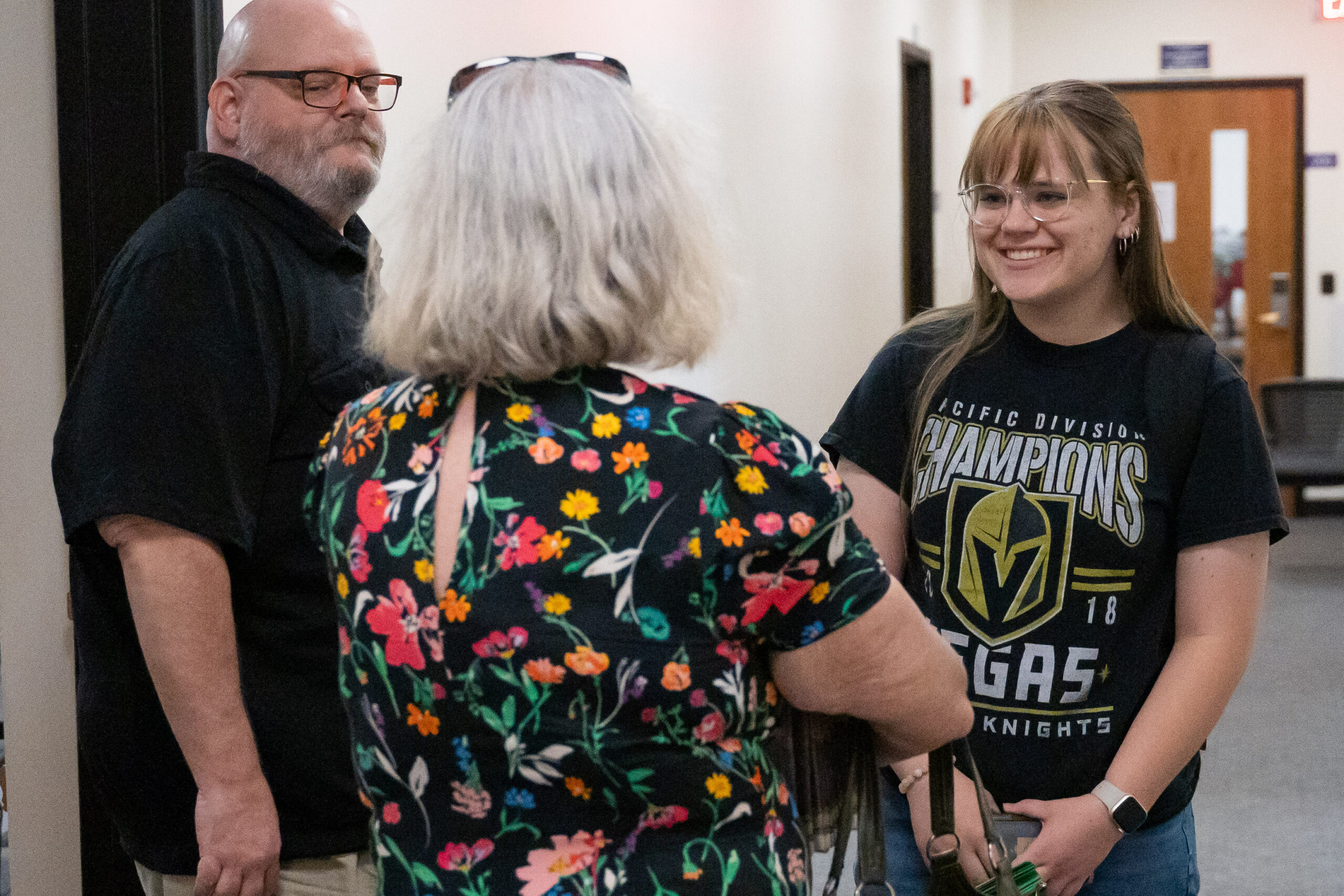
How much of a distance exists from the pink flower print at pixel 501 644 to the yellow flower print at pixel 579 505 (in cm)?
9

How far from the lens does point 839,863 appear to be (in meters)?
1.14

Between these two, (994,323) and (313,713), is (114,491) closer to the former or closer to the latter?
(313,713)

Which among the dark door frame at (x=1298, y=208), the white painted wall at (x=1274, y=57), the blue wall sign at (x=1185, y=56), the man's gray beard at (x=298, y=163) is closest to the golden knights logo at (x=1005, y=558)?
the man's gray beard at (x=298, y=163)

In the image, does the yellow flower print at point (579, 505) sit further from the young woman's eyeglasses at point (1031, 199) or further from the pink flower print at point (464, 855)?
the young woman's eyeglasses at point (1031, 199)

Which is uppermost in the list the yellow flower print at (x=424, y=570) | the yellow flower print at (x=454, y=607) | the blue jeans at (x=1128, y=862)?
the yellow flower print at (x=424, y=570)

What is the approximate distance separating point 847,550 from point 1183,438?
592mm

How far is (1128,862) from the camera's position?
144 cm

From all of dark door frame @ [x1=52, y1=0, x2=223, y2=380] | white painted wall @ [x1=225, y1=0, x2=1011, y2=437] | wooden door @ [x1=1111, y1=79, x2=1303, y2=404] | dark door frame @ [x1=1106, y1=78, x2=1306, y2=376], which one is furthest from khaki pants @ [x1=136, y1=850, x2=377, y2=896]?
dark door frame @ [x1=1106, y1=78, x2=1306, y2=376]

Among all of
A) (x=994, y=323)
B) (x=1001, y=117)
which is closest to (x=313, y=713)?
(x=994, y=323)

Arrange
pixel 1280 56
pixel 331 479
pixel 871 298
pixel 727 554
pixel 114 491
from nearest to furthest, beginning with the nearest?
pixel 727 554 < pixel 331 479 < pixel 114 491 < pixel 871 298 < pixel 1280 56

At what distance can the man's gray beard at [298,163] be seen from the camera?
63.6 inches

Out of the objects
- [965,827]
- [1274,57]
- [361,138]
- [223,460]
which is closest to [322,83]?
[361,138]

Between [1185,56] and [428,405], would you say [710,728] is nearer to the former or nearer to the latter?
[428,405]

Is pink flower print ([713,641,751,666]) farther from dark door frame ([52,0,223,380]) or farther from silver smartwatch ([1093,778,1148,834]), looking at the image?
dark door frame ([52,0,223,380])
